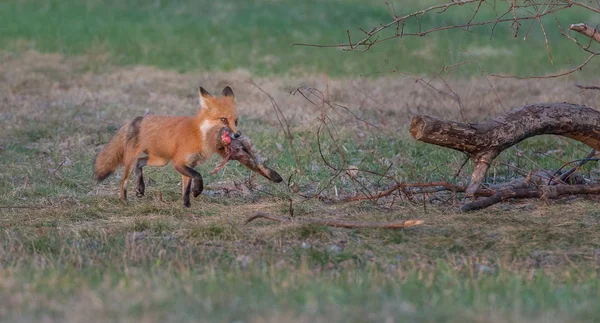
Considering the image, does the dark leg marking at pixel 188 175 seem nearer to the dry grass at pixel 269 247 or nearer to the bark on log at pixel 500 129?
the dry grass at pixel 269 247

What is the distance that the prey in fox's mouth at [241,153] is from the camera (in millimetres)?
9133

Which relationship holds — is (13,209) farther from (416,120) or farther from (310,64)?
(310,64)

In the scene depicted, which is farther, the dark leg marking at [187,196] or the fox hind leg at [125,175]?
the fox hind leg at [125,175]

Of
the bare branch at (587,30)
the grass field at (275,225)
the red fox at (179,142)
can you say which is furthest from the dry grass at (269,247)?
the bare branch at (587,30)

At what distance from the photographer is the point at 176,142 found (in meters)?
9.35

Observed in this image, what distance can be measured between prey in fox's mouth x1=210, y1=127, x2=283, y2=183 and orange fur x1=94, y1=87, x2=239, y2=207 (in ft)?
0.26

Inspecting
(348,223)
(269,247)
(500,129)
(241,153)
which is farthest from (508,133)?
(241,153)

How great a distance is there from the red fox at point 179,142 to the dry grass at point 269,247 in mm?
320

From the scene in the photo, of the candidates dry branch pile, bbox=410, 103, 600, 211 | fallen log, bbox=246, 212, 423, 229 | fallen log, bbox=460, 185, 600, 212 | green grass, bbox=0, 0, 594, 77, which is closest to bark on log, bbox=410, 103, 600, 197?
dry branch pile, bbox=410, 103, 600, 211

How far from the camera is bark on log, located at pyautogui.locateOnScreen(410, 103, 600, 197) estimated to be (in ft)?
27.0

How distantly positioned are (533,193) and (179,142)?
3560 mm

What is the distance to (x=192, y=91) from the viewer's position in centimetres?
1836

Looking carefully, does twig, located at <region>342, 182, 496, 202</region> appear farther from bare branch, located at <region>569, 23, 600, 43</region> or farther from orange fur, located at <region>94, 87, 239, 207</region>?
bare branch, located at <region>569, 23, 600, 43</region>

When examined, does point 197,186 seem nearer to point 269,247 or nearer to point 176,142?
point 176,142
